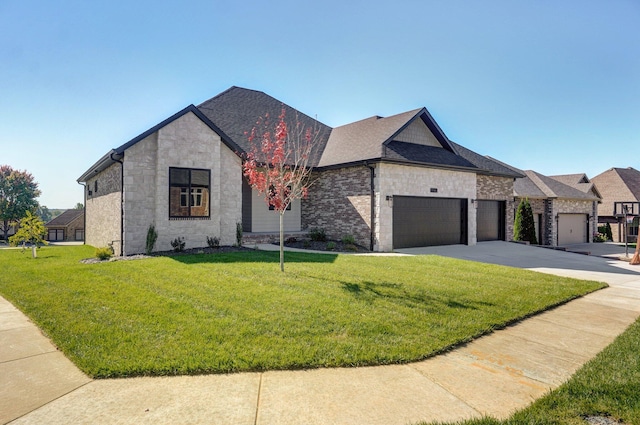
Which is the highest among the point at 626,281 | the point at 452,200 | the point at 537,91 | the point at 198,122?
the point at 537,91

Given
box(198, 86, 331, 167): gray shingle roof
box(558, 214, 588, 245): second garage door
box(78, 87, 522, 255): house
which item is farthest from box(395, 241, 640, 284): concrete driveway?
box(558, 214, 588, 245): second garage door

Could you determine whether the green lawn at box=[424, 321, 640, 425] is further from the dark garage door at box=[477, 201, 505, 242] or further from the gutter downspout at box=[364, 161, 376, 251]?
the dark garage door at box=[477, 201, 505, 242]

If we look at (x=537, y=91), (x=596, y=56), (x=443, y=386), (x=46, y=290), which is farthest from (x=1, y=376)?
(x=537, y=91)

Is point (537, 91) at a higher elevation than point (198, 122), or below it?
higher

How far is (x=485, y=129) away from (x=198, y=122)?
16.9 meters

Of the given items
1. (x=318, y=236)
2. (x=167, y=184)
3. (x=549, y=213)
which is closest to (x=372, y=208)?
(x=318, y=236)

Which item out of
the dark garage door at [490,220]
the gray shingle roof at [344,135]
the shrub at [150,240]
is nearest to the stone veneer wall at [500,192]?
the dark garage door at [490,220]

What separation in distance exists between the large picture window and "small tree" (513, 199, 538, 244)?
19.8 metres

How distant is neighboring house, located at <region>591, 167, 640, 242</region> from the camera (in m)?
32.4

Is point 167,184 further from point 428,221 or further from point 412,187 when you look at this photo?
point 428,221

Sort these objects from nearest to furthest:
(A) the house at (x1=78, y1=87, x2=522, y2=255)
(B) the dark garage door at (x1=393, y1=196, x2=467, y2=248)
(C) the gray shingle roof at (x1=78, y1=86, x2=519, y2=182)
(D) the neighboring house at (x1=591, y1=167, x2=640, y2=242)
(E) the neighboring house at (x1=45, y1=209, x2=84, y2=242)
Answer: (A) the house at (x1=78, y1=87, x2=522, y2=255)
(C) the gray shingle roof at (x1=78, y1=86, x2=519, y2=182)
(B) the dark garage door at (x1=393, y1=196, x2=467, y2=248)
(D) the neighboring house at (x1=591, y1=167, x2=640, y2=242)
(E) the neighboring house at (x1=45, y1=209, x2=84, y2=242)

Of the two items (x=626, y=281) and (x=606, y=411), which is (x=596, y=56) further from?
(x=606, y=411)

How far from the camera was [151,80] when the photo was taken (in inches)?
478

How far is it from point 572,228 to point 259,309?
30.2 meters
